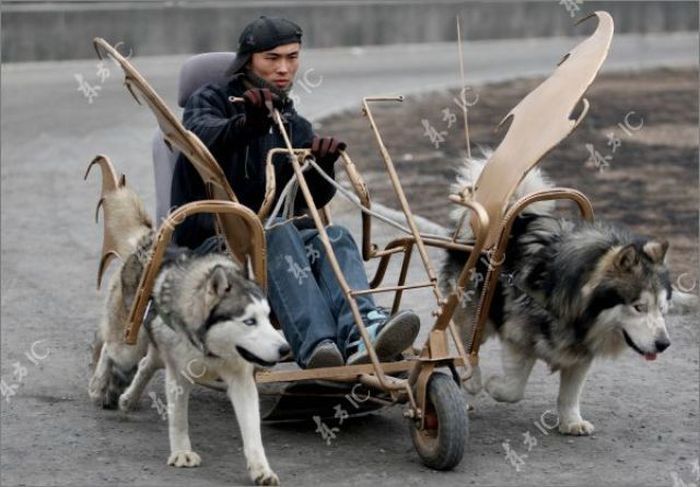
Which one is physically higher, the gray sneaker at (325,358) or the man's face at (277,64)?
the man's face at (277,64)

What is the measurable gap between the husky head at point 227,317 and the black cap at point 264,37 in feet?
4.40

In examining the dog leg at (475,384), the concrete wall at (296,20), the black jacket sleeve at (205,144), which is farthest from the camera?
the concrete wall at (296,20)

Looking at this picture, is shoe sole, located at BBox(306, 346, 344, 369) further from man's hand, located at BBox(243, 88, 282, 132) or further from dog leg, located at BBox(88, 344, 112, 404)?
dog leg, located at BBox(88, 344, 112, 404)

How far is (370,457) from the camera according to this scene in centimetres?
657

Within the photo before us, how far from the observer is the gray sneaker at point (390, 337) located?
6344mm

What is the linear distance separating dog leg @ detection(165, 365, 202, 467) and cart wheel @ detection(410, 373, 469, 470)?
962 millimetres

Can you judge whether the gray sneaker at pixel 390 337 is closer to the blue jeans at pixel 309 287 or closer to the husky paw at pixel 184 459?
the blue jeans at pixel 309 287

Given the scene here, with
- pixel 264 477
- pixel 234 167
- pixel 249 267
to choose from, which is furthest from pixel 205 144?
pixel 264 477

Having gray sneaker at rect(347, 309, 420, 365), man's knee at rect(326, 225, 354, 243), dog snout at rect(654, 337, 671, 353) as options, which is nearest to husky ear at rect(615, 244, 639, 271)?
dog snout at rect(654, 337, 671, 353)

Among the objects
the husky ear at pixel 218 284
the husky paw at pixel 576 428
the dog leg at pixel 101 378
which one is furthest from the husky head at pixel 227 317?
the husky paw at pixel 576 428

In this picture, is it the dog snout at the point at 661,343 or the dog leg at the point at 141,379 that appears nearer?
the dog snout at the point at 661,343

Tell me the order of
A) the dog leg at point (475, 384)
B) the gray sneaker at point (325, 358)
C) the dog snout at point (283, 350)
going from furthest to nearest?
the dog leg at point (475, 384) → the gray sneaker at point (325, 358) → the dog snout at point (283, 350)

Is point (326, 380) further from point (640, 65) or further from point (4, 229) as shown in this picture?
point (640, 65)

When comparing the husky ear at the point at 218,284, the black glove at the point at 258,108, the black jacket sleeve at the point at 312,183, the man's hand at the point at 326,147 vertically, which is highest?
the black glove at the point at 258,108
